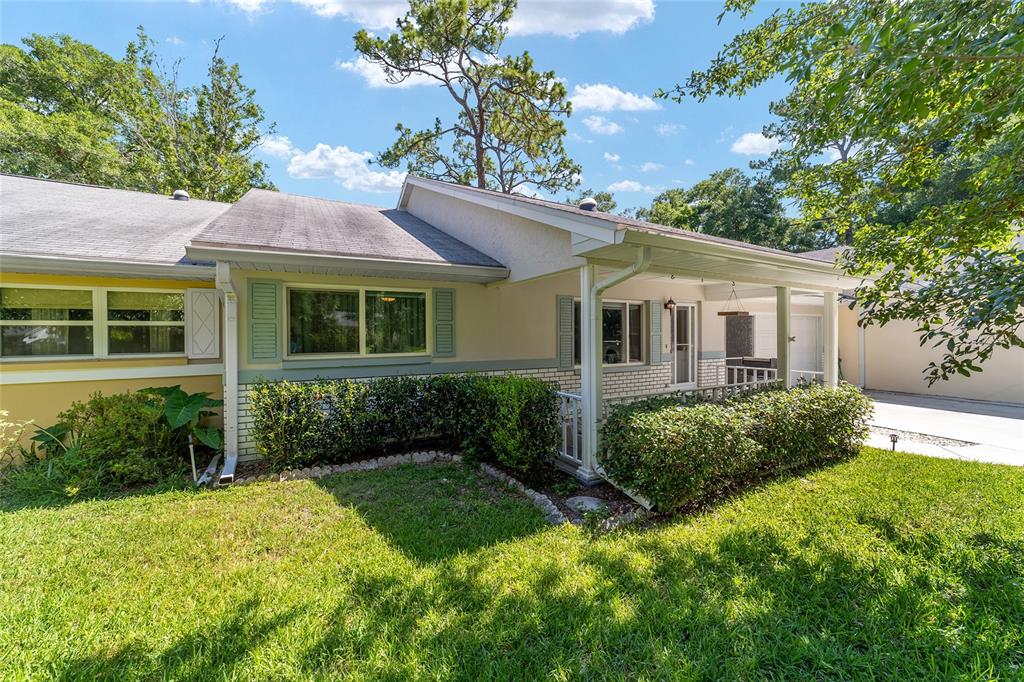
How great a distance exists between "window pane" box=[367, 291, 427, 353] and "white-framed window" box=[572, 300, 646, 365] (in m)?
3.48

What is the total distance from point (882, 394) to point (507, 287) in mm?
11522

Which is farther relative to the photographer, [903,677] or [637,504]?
[637,504]

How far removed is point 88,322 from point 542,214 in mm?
7310

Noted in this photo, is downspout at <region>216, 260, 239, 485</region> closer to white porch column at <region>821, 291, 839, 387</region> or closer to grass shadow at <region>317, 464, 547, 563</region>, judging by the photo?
grass shadow at <region>317, 464, 547, 563</region>

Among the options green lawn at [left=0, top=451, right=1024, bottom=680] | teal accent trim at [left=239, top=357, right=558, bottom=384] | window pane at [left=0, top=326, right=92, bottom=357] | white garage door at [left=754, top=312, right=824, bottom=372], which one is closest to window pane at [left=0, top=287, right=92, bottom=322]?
window pane at [left=0, top=326, right=92, bottom=357]

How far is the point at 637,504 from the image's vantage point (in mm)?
4785

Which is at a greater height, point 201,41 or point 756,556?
point 201,41

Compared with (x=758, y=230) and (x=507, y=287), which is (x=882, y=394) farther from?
(x=758, y=230)

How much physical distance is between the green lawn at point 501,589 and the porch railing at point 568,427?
1.28 metres

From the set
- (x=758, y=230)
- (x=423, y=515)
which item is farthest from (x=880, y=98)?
A: (x=758, y=230)

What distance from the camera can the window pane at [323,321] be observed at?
6547 millimetres

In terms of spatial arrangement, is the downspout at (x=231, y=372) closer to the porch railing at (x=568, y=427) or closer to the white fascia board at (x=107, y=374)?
the white fascia board at (x=107, y=374)

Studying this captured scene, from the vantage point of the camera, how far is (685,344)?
11.0m

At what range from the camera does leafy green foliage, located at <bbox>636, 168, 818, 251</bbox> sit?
23.7m
